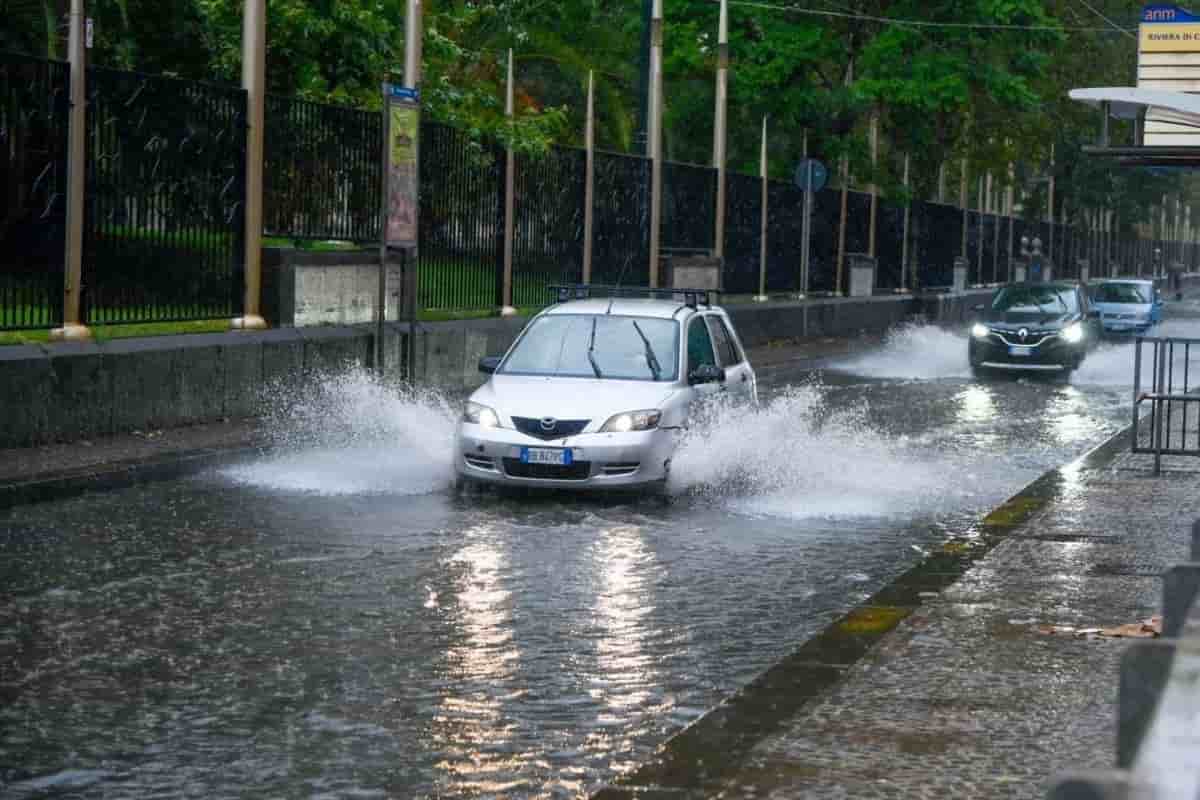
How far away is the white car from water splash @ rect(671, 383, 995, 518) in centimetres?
26

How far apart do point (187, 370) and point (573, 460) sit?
4.87 meters

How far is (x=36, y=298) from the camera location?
16.6m

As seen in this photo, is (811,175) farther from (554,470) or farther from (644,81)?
(554,470)

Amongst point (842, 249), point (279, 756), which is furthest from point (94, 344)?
point (842, 249)

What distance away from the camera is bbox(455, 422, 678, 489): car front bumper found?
→ 1416 centimetres

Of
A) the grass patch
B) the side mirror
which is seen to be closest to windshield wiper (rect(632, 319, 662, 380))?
the side mirror

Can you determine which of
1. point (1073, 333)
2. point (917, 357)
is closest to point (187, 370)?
point (1073, 333)

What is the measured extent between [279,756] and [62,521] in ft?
20.5

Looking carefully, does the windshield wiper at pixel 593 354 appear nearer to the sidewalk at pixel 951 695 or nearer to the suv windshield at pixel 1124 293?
the sidewalk at pixel 951 695

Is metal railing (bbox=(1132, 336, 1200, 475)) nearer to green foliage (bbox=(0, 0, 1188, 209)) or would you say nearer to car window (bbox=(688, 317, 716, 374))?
car window (bbox=(688, 317, 716, 374))

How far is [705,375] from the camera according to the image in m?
15.5

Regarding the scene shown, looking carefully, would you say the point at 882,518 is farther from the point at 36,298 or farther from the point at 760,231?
the point at 760,231

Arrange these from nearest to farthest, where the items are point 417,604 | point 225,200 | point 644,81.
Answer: point 417,604 < point 225,200 < point 644,81

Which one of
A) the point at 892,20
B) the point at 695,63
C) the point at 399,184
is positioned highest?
the point at 892,20
